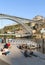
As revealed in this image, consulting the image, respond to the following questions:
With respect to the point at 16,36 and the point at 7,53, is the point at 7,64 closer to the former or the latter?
the point at 7,53

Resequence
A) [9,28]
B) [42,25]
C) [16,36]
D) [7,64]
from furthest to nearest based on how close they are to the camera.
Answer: [9,28] → [42,25] → [16,36] → [7,64]

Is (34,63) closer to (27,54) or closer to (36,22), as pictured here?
(27,54)

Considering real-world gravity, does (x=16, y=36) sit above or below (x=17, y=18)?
below

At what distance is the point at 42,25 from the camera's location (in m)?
74.9

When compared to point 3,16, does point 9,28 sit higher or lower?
lower

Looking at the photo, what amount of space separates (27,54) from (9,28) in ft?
209

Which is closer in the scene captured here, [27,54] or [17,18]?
[27,54]

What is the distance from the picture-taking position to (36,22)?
77188 mm

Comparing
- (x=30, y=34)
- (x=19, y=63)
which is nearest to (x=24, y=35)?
(x=30, y=34)

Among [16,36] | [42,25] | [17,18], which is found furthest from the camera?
[42,25]

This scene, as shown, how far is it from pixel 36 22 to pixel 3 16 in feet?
72.0

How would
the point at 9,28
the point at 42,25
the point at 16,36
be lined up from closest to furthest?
the point at 16,36
the point at 42,25
the point at 9,28

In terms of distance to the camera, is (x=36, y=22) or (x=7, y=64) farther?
(x=36, y=22)

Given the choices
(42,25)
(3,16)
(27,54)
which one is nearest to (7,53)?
(27,54)
